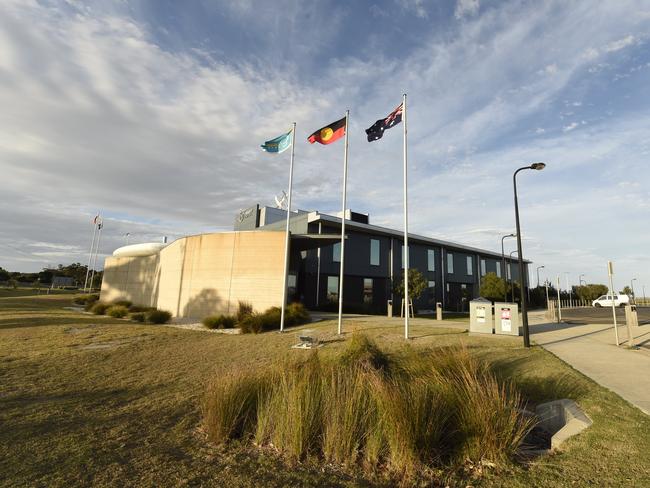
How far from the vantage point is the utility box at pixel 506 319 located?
1565 centimetres

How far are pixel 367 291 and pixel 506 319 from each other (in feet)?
71.2

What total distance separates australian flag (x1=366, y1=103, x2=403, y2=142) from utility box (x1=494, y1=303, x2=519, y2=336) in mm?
9333

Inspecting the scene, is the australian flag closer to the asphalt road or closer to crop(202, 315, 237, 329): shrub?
crop(202, 315, 237, 329): shrub

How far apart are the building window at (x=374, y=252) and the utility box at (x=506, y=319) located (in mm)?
21759

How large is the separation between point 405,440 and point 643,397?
530cm

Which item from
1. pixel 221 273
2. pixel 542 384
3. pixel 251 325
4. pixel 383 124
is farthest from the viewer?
pixel 221 273

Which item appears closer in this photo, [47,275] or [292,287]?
[292,287]

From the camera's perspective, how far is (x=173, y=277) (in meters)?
26.4

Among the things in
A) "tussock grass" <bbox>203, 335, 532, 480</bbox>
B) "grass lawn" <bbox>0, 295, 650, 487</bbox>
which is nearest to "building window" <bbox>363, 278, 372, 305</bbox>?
"grass lawn" <bbox>0, 295, 650, 487</bbox>

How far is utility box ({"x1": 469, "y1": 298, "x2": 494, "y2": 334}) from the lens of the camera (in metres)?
16.1

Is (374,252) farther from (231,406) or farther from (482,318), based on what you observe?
(231,406)

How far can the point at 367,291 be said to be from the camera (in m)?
37.1

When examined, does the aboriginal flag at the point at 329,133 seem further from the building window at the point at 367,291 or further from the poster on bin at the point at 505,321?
the building window at the point at 367,291

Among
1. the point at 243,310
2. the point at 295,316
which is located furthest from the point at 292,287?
the point at 295,316
